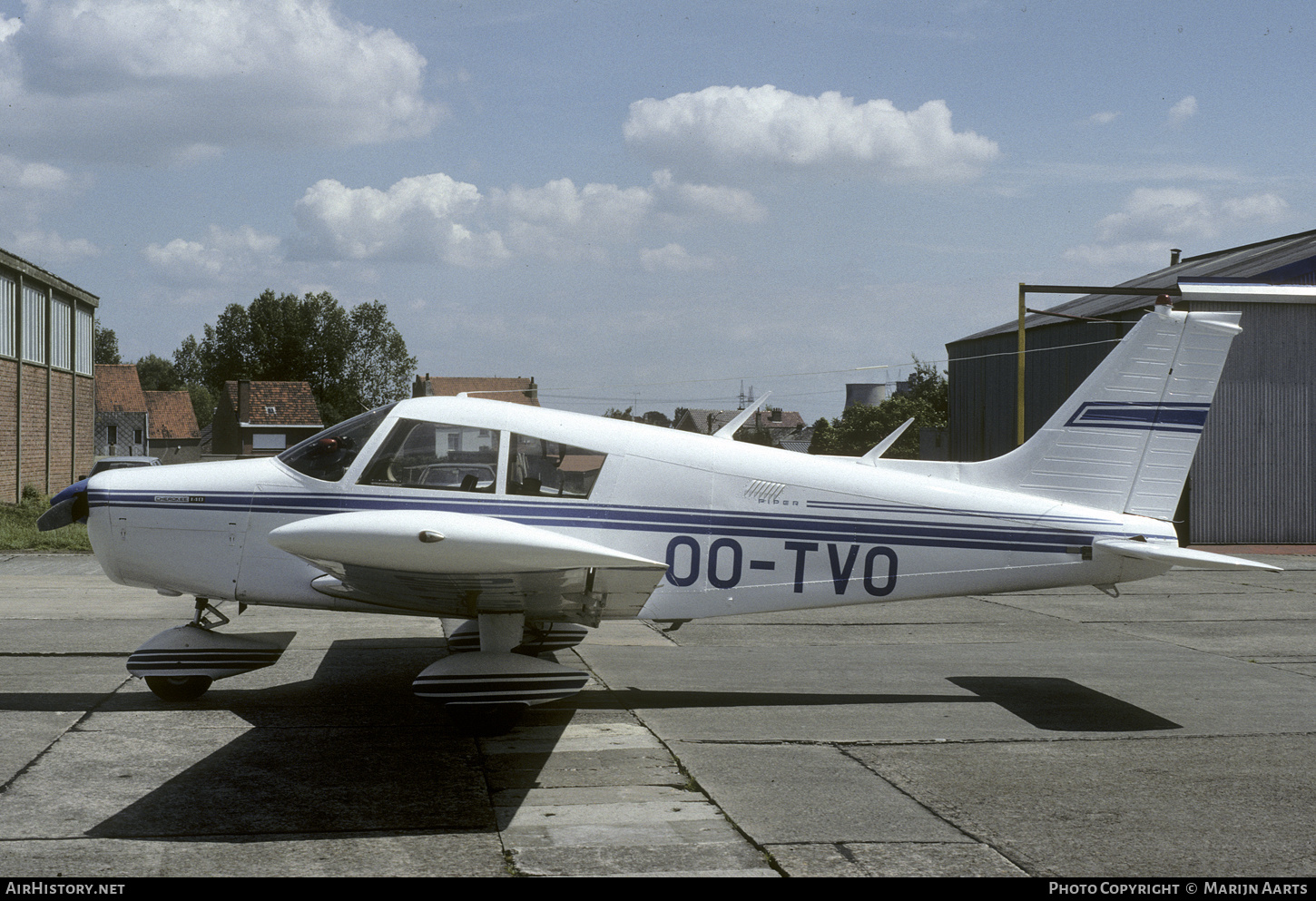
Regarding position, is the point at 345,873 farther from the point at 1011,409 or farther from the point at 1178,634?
the point at 1011,409

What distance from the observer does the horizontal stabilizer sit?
21.9 feet

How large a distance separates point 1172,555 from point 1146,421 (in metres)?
1.03

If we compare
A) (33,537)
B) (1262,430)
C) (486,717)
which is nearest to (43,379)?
(33,537)

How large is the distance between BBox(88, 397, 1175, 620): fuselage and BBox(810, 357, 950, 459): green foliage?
43.7m

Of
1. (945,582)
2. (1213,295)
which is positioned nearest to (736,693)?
(945,582)

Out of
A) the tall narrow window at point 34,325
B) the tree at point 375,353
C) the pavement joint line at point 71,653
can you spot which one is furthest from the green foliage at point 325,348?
the pavement joint line at point 71,653

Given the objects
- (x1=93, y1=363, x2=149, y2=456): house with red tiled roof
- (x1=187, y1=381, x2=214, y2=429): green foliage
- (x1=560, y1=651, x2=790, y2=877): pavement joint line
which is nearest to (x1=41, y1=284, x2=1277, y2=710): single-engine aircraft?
(x1=560, y1=651, x2=790, y2=877): pavement joint line

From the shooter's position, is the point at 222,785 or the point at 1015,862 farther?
the point at 222,785

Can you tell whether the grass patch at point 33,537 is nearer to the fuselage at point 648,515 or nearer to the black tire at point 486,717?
the fuselage at point 648,515

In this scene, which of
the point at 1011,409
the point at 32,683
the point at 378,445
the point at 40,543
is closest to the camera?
the point at 378,445

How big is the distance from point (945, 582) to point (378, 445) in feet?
12.9

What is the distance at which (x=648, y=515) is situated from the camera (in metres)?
7.15

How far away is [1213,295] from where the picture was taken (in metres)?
21.9

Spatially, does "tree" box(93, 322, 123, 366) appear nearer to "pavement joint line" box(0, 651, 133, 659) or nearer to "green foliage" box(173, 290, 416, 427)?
"green foliage" box(173, 290, 416, 427)
